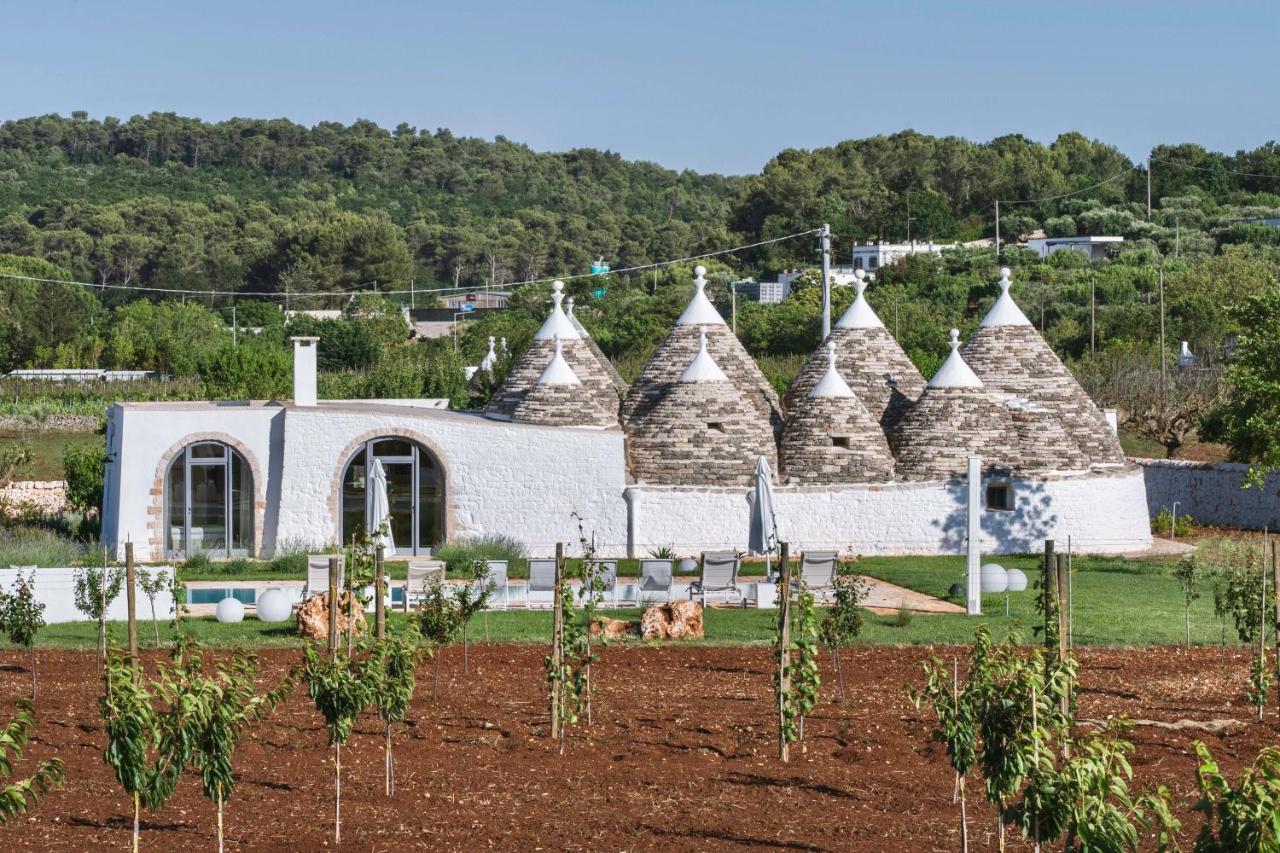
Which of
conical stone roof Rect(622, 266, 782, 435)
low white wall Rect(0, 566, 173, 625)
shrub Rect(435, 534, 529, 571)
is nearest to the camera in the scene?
low white wall Rect(0, 566, 173, 625)

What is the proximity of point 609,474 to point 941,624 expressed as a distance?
8.47 meters

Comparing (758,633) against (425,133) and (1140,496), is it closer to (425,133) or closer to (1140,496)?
(1140,496)

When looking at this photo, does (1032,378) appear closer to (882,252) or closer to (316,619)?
(316,619)

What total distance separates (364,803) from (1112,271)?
215 ft

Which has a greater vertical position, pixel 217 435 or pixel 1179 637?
pixel 217 435

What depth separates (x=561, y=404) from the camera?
1104 inches

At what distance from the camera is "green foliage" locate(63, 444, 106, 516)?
1265 inches

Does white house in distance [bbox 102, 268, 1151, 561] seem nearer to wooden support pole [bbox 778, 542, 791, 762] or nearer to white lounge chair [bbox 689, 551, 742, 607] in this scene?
white lounge chair [bbox 689, 551, 742, 607]

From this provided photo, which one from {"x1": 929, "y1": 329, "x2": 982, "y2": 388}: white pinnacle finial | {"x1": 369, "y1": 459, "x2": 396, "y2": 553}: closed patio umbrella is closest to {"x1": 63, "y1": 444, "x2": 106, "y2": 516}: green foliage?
{"x1": 369, "y1": 459, "x2": 396, "y2": 553}: closed patio umbrella

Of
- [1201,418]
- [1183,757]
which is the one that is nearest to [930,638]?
[1183,757]

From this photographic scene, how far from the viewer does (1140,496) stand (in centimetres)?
2875

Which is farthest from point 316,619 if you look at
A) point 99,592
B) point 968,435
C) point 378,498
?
point 968,435

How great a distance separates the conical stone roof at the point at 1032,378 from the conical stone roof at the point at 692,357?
3763 millimetres

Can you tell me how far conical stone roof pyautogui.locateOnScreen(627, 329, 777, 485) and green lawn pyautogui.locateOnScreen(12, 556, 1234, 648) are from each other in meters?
4.18
